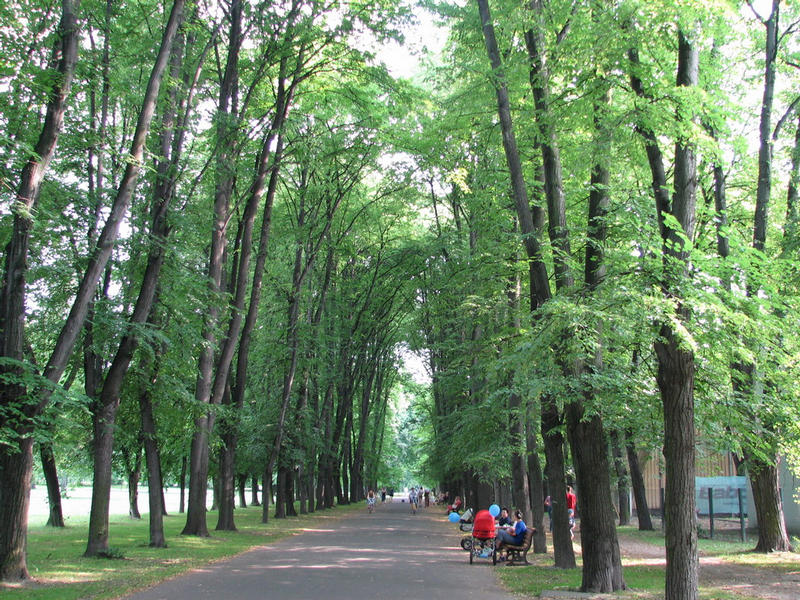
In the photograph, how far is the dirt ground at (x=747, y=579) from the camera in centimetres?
1113

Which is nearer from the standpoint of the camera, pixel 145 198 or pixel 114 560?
pixel 114 560

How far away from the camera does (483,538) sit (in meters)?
15.9

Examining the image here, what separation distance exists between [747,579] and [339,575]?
7.54m

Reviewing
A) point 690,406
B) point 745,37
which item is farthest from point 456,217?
point 690,406

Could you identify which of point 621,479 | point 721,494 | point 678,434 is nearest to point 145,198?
point 678,434

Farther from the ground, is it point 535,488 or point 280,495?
point 535,488

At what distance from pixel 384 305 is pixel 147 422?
22.5m

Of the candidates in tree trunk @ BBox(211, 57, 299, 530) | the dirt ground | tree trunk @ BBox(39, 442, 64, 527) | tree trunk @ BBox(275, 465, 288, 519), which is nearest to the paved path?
tree trunk @ BBox(211, 57, 299, 530)

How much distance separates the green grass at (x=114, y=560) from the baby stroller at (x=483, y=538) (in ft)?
18.4

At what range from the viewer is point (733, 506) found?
2502 cm

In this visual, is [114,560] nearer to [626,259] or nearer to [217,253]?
[217,253]

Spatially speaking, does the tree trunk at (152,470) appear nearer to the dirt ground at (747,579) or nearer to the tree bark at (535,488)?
the tree bark at (535,488)

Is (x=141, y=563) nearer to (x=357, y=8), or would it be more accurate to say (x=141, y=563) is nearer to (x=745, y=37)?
(x=357, y=8)

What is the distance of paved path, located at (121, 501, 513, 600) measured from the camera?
10289mm
